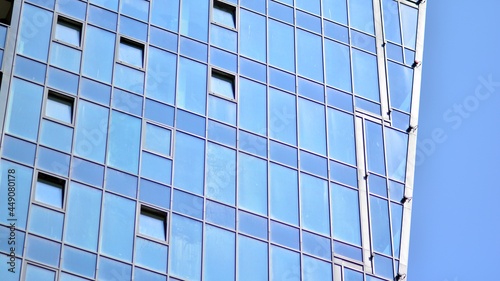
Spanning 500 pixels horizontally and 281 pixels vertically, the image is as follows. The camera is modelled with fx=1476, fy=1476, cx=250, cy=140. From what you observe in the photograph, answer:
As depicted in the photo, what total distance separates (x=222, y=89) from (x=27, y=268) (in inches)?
387

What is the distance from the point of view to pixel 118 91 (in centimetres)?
4250

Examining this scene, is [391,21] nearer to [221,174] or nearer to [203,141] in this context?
[203,141]

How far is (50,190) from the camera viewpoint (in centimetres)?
3956

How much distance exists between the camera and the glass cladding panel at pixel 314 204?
43.9 meters

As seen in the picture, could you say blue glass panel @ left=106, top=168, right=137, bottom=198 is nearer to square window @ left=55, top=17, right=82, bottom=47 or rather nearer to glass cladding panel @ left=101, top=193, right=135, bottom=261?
glass cladding panel @ left=101, top=193, right=135, bottom=261

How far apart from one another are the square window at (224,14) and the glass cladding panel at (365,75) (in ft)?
14.5

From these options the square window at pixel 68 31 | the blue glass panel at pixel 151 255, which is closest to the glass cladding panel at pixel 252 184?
the blue glass panel at pixel 151 255

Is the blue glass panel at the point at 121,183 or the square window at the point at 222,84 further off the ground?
the square window at the point at 222,84

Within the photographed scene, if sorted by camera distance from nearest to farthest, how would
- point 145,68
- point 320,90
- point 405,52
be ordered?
point 145,68, point 320,90, point 405,52

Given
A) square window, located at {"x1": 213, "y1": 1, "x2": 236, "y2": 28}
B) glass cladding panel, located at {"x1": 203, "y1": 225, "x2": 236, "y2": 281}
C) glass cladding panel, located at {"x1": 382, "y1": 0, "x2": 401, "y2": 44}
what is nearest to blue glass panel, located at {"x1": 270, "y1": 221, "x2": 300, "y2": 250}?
glass cladding panel, located at {"x1": 203, "y1": 225, "x2": 236, "y2": 281}

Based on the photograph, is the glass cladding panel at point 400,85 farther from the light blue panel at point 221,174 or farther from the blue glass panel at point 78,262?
the blue glass panel at point 78,262

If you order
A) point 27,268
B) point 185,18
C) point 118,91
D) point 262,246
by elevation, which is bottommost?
point 27,268

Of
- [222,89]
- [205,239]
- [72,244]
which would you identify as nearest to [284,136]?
[222,89]

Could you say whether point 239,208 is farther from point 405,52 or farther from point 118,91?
point 405,52
